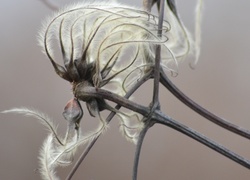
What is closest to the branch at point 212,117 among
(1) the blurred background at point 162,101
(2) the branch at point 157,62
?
(2) the branch at point 157,62

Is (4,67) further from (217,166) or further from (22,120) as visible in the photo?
(217,166)

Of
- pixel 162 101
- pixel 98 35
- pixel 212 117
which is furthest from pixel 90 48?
pixel 162 101

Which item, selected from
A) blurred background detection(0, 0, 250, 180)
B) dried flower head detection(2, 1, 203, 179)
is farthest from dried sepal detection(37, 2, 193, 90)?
blurred background detection(0, 0, 250, 180)

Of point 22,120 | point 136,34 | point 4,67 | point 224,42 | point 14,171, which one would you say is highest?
point 136,34

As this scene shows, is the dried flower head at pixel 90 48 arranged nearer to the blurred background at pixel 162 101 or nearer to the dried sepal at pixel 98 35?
the dried sepal at pixel 98 35

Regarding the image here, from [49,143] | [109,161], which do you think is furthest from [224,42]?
[49,143]

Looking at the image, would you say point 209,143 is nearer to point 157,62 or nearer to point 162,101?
point 157,62

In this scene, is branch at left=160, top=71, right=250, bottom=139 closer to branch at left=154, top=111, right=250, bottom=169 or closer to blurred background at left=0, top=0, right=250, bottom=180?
branch at left=154, top=111, right=250, bottom=169

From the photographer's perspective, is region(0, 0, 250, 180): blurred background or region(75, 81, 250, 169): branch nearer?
region(75, 81, 250, 169): branch
